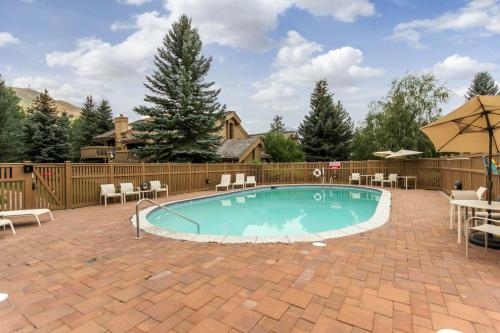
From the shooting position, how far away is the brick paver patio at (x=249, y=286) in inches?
82.0

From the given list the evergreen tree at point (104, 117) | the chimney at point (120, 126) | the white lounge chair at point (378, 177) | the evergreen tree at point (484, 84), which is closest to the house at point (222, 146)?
the chimney at point (120, 126)

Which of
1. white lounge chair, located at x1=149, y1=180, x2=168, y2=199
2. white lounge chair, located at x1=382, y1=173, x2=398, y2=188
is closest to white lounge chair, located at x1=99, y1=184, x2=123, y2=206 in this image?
white lounge chair, located at x1=149, y1=180, x2=168, y2=199

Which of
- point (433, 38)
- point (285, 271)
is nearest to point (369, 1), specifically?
point (433, 38)

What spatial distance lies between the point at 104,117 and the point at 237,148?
21.2 metres

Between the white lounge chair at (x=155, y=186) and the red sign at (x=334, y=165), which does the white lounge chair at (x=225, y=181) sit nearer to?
the white lounge chair at (x=155, y=186)

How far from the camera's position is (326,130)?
72.3 feet

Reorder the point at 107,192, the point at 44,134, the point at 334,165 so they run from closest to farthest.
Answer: the point at 107,192
the point at 334,165
the point at 44,134

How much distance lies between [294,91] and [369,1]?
1423cm

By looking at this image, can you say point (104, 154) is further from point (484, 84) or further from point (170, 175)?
point (484, 84)

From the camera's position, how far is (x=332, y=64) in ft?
53.7

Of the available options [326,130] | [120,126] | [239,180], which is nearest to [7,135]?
[120,126]

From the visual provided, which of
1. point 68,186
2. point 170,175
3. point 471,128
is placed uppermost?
point 471,128

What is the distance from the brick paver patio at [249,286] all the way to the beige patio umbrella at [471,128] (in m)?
1.81

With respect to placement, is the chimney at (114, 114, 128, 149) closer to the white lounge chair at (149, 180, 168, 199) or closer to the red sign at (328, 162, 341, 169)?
the white lounge chair at (149, 180, 168, 199)
